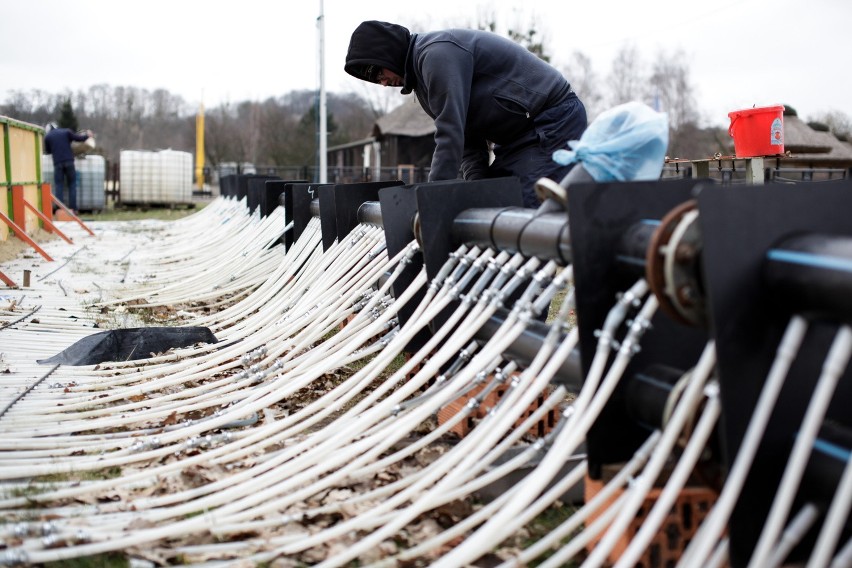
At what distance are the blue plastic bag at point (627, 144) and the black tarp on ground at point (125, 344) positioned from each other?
261cm

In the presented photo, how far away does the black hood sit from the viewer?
442 centimetres

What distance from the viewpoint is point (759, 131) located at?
21.7 feet

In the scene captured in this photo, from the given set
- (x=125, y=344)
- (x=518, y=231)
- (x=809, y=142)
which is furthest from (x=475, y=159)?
(x=809, y=142)

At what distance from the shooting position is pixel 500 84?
14.6 ft

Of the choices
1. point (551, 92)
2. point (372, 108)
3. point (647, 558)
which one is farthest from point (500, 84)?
point (372, 108)

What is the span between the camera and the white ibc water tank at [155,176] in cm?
2358

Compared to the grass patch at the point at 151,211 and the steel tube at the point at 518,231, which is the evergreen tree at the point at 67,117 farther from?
the steel tube at the point at 518,231

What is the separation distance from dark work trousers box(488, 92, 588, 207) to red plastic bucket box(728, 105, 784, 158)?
2.53 m

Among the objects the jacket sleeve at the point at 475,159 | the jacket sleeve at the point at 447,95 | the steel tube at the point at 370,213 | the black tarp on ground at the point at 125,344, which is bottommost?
the black tarp on ground at the point at 125,344

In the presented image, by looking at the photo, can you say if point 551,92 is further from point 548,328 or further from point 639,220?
point 639,220

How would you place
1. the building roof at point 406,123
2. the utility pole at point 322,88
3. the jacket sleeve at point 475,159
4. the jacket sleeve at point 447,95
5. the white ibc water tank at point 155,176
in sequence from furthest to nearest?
the building roof at point 406,123
the utility pole at point 322,88
the white ibc water tank at point 155,176
the jacket sleeve at point 475,159
the jacket sleeve at point 447,95

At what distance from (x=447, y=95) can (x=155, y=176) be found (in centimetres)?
2100

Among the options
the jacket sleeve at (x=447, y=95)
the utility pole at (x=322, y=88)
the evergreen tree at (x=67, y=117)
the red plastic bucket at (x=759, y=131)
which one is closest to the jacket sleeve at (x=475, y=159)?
the jacket sleeve at (x=447, y=95)

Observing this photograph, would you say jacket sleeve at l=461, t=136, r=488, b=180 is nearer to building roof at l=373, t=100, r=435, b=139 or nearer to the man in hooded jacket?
the man in hooded jacket
